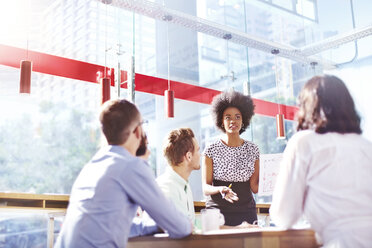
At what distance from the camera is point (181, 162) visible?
2.03 m

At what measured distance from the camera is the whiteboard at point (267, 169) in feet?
7.95

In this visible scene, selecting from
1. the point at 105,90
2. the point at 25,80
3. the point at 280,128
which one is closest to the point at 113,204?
the point at 25,80

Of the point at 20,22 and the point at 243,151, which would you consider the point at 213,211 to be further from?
the point at 20,22

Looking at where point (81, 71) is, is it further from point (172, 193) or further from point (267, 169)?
point (172, 193)

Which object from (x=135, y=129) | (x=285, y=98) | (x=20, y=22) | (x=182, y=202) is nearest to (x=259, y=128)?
(x=285, y=98)

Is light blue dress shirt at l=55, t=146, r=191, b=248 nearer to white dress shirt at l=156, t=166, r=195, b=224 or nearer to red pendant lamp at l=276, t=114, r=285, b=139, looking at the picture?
white dress shirt at l=156, t=166, r=195, b=224

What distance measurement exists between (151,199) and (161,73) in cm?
518

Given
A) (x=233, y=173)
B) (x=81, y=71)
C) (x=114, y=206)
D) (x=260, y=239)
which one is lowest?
(x=260, y=239)

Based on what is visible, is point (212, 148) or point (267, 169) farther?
point (212, 148)

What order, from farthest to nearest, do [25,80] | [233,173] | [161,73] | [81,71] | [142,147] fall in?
[161,73]
[81,71]
[25,80]
[233,173]
[142,147]

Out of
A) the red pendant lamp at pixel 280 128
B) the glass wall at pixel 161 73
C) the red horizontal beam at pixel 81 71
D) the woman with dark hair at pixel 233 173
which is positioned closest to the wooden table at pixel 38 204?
the woman with dark hair at pixel 233 173

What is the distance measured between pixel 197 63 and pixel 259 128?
5.23 feet

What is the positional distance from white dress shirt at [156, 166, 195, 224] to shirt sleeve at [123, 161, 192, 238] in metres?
0.46

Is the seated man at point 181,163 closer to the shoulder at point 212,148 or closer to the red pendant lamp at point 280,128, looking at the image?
the shoulder at point 212,148
